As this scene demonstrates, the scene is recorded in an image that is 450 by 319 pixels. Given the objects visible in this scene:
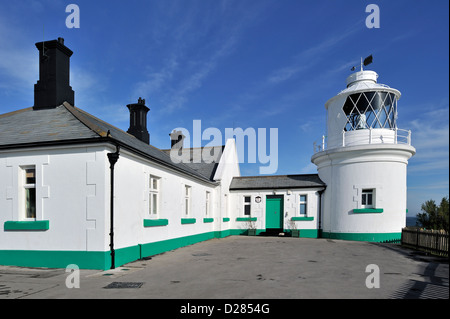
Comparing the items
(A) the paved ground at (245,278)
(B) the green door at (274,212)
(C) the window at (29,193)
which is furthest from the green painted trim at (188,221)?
(B) the green door at (274,212)

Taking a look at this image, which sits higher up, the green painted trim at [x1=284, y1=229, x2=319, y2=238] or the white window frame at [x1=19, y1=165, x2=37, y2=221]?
the white window frame at [x1=19, y1=165, x2=37, y2=221]

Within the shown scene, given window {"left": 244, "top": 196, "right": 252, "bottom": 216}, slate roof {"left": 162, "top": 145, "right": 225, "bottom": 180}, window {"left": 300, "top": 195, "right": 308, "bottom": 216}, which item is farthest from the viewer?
window {"left": 244, "top": 196, "right": 252, "bottom": 216}

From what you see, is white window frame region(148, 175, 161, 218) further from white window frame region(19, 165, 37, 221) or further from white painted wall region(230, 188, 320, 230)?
white painted wall region(230, 188, 320, 230)

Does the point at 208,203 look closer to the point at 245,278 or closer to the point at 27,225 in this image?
the point at 27,225

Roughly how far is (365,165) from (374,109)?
372cm

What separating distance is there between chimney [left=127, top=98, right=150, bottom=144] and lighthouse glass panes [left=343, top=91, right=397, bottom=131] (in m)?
12.6

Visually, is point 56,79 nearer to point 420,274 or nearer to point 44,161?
point 44,161

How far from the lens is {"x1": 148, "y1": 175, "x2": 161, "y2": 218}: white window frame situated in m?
10.9

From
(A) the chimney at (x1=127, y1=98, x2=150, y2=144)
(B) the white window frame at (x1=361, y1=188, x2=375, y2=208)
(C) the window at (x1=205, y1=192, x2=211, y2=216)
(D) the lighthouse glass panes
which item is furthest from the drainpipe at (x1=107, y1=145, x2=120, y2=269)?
(D) the lighthouse glass panes

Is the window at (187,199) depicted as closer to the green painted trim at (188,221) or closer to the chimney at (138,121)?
the green painted trim at (188,221)

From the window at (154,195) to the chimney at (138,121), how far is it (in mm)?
5002

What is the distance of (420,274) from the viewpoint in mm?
7594

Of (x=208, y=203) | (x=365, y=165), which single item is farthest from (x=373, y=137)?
(x=208, y=203)
